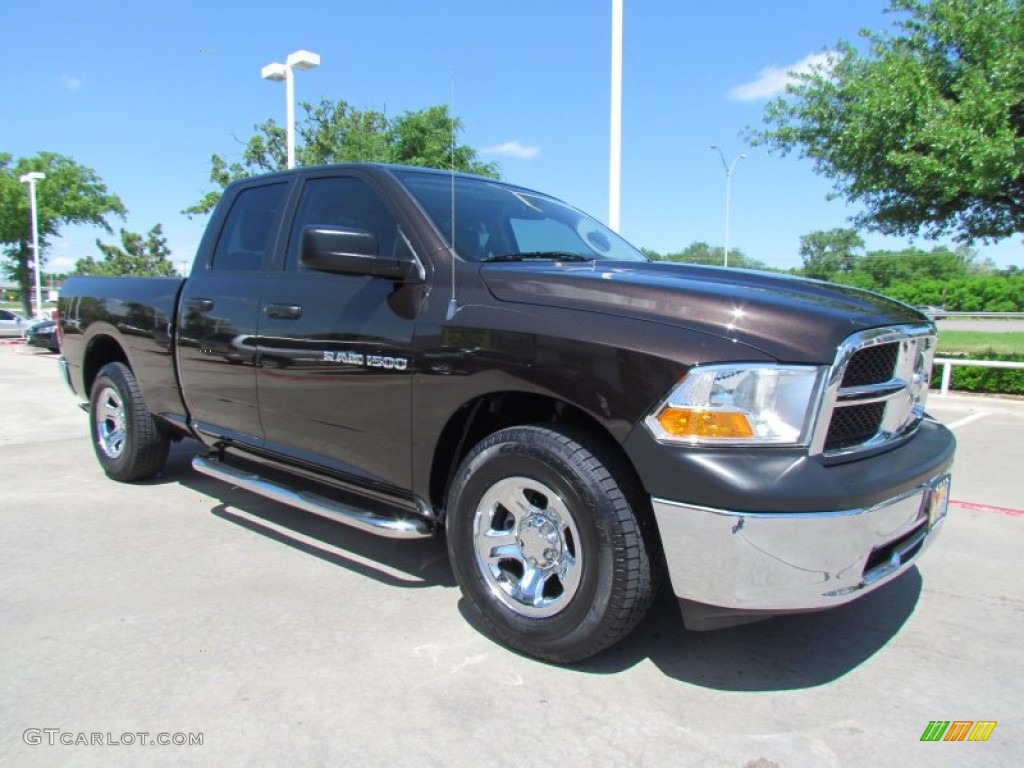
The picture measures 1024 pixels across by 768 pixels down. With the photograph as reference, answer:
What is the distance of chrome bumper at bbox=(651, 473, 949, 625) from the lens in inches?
89.0

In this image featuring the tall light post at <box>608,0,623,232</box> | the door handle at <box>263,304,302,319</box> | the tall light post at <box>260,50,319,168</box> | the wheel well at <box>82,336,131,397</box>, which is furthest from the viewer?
the tall light post at <box>260,50,319,168</box>

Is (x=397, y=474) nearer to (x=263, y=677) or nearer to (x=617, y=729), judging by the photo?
(x=263, y=677)

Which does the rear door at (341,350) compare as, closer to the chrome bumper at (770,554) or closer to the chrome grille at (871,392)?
the chrome bumper at (770,554)

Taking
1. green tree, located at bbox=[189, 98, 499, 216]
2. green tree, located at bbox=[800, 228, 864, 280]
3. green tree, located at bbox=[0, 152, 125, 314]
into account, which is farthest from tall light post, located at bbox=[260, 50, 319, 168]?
green tree, located at bbox=[800, 228, 864, 280]

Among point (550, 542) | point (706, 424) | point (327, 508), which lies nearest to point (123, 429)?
point (327, 508)

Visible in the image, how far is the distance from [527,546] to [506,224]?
5.46ft

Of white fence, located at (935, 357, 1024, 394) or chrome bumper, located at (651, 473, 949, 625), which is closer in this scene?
chrome bumper, located at (651, 473, 949, 625)

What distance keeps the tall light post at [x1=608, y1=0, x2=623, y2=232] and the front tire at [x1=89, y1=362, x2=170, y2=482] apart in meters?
6.17

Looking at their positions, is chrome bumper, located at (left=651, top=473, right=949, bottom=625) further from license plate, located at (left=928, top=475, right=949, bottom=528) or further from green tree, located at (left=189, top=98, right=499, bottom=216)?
green tree, located at (left=189, top=98, right=499, bottom=216)

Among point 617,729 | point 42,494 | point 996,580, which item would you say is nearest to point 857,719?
point 617,729

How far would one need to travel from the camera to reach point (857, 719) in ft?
8.10

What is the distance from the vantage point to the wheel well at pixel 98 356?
5.43m

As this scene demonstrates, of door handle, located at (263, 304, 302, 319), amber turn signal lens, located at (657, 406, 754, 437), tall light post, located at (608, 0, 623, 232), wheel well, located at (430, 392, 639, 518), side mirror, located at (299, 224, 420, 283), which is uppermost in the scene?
tall light post, located at (608, 0, 623, 232)

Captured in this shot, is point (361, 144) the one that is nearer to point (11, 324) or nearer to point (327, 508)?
point (327, 508)
